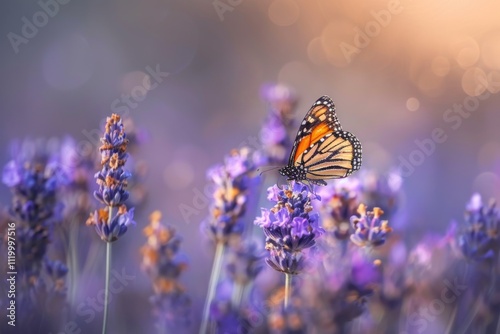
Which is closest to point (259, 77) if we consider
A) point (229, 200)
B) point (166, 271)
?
point (229, 200)

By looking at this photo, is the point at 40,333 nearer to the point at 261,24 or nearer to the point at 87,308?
the point at 87,308

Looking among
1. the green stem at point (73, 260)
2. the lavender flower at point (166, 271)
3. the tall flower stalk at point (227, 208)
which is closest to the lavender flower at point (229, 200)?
the tall flower stalk at point (227, 208)

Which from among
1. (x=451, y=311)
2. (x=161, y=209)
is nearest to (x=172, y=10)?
(x=161, y=209)

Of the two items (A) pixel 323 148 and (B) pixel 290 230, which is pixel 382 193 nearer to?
(A) pixel 323 148

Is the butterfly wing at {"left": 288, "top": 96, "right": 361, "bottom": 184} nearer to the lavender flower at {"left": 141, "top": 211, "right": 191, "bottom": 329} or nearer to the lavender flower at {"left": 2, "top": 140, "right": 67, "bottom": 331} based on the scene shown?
the lavender flower at {"left": 141, "top": 211, "right": 191, "bottom": 329}

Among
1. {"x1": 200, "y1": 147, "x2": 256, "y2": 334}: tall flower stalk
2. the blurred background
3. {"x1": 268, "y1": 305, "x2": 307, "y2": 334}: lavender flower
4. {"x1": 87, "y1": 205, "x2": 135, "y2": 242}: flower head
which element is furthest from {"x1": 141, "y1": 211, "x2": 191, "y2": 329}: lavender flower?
the blurred background

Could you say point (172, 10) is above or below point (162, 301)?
above
